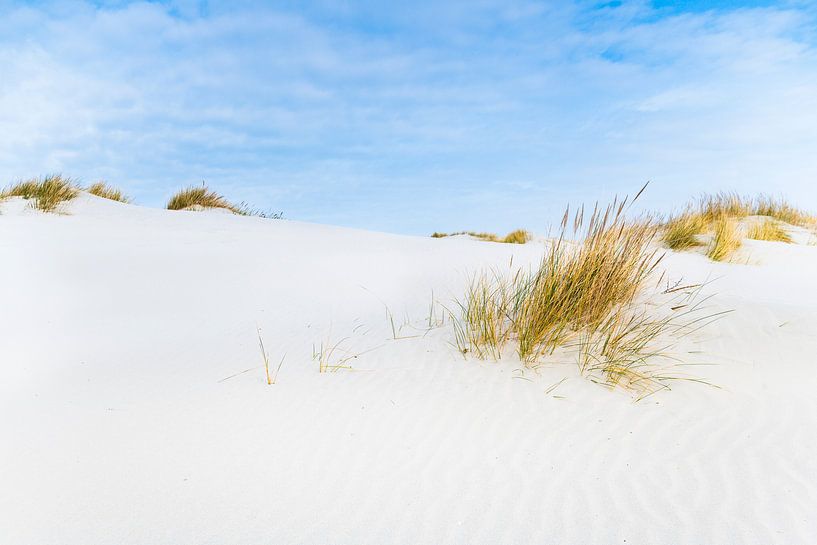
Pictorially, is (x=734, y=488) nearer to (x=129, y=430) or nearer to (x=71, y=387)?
(x=129, y=430)

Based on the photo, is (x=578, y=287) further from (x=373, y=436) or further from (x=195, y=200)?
(x=195, y=200)

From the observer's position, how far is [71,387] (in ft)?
10.4

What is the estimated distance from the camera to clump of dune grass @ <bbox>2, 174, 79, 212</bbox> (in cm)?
895

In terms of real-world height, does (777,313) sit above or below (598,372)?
above

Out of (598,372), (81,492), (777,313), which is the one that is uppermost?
(777,313)

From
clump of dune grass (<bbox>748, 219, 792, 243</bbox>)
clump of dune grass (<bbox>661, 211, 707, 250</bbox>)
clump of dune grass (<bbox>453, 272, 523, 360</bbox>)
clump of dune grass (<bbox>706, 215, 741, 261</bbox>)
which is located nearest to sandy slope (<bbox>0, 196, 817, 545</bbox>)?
clump of dune grass (<bbox>453, 272, 523, 360</bbox>)

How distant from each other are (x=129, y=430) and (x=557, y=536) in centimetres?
199

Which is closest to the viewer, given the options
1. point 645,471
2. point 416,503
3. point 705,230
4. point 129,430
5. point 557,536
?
point 557,536

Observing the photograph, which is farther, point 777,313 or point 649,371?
point 777,313

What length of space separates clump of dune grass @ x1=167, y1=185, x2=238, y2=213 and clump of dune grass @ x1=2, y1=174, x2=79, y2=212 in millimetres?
1990

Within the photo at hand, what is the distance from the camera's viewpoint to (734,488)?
218cm

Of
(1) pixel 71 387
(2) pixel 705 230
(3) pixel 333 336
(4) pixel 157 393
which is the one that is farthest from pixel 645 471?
(2) pixel 705 230

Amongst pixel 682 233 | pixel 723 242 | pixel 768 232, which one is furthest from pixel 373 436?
pixel 768 232

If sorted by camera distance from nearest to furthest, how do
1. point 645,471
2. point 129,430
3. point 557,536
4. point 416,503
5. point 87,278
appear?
point 557,536
point 416,503
point 645,471
point 129,430
point 87,278
